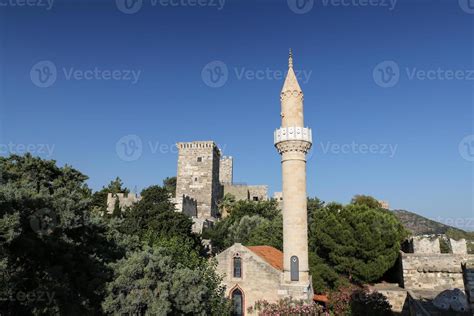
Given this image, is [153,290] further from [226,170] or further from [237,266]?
[226,170]

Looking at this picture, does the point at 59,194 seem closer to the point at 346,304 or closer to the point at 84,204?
the point at 84,204

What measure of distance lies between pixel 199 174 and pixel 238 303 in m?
34.4

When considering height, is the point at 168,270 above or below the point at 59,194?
below

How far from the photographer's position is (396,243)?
28.5m

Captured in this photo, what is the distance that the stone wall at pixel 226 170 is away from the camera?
7569cm

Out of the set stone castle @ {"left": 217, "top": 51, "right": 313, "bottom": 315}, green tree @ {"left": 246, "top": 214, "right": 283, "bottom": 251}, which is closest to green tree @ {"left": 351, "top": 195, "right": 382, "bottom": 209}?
green tree @ {"left": 246, "top": 214, "right": 283, "bottom": 251}

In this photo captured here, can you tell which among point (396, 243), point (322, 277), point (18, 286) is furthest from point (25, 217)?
point (396, 243)

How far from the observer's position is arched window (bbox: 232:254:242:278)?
23328mm

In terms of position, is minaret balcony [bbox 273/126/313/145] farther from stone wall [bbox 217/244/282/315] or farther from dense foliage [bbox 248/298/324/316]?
dense foliage [bbox 248/298/324/316]

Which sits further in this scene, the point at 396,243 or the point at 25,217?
the point at 396,243

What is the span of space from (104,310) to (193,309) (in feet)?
10.8

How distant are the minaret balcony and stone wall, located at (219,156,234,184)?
171 feet

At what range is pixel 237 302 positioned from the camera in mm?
23094

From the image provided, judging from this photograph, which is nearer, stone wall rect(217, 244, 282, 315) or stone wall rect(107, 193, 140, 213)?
stone wall rect(217, 244, 282, 315)
